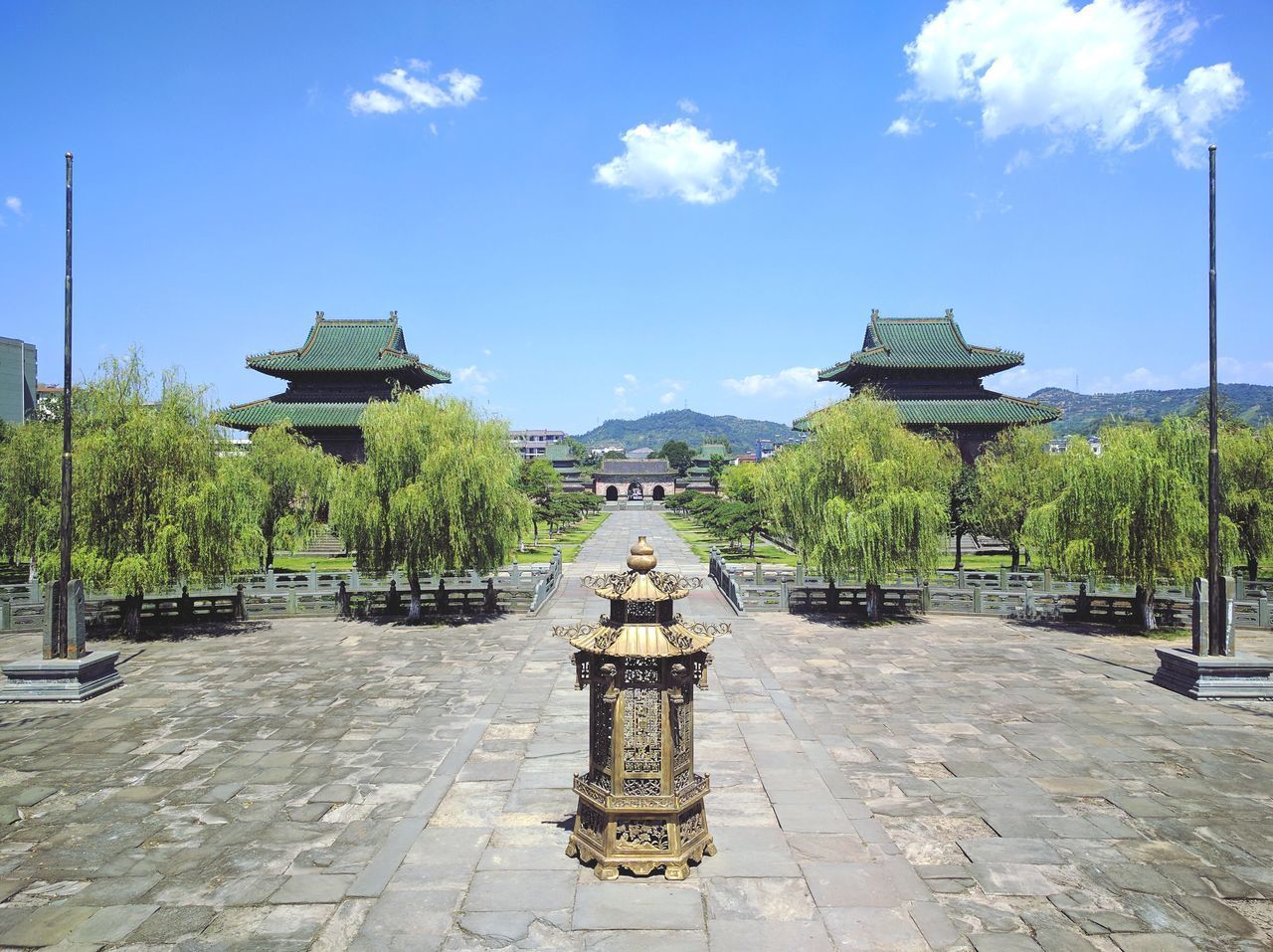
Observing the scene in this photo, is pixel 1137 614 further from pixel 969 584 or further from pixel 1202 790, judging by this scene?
pixel 1202 790

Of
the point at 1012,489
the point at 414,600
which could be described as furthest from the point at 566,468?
the point at 414,600

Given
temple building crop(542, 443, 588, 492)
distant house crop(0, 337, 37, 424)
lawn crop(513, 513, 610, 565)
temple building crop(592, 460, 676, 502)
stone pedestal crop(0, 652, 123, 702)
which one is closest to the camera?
stone pedestal crop(0, 652, 123, 702)

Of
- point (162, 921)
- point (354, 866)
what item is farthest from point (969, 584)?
point (162, 921)

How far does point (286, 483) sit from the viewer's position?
27.2 meters

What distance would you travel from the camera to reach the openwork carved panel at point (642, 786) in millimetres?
6672

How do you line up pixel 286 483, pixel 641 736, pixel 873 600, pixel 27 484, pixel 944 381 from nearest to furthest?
pixel 641 736
pixel 873 600
pixel 27 484
pixel 286 483
pixel 944 381

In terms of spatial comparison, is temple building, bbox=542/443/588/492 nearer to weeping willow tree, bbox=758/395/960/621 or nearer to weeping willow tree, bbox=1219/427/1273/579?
weeping willow tree, bbox=758/395/960/621

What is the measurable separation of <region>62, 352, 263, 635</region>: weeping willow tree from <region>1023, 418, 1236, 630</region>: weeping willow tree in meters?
20.2

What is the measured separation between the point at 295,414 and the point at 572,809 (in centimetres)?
4042

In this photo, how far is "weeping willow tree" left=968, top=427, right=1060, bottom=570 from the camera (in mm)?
27000

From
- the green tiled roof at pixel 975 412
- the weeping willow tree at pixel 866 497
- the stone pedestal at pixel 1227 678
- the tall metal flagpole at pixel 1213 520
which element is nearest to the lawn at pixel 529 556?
the weeping willow tree at pixel 866 497

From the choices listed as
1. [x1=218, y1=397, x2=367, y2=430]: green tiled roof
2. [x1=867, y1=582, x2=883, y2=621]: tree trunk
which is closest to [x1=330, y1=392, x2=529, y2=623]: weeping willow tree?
[x1=867, y1=582, x2=883, y2=621]: tree trunk

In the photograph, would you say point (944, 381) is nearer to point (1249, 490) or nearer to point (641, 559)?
point (1249, 490)

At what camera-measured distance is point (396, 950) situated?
5438mm
